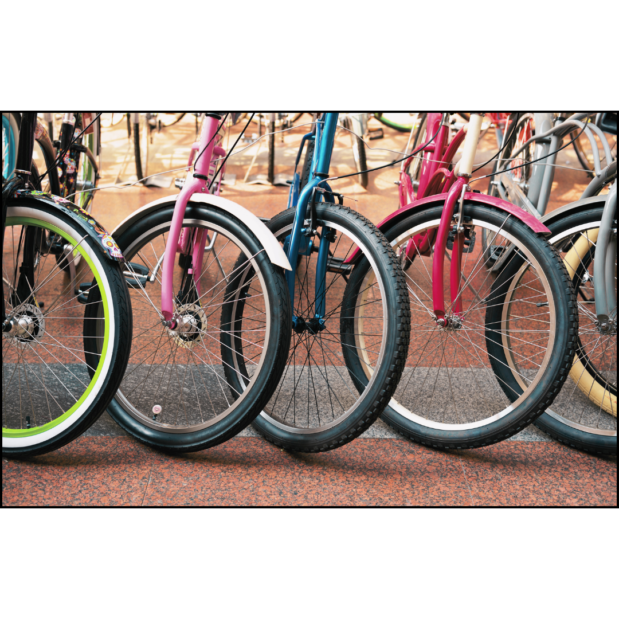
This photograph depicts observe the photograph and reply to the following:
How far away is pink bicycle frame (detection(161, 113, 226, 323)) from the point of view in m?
1.98

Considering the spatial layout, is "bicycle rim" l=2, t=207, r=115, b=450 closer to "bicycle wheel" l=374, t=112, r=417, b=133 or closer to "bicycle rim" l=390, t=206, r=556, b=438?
"bicycle rim" l=390, t=206, r=556, b=438

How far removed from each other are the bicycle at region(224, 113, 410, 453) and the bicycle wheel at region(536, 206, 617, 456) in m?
0.73

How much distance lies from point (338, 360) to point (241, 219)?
3.24ft

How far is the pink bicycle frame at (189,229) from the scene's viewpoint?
1979 millimetres

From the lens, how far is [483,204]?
1992mm

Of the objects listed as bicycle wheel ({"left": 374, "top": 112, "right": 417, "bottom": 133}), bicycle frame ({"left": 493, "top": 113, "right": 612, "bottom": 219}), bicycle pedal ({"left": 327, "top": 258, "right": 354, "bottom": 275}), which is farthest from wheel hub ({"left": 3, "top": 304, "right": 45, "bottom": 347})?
bicycle wheel ({"left": 374, "top": 112, "right": 417, "bottom": 133})

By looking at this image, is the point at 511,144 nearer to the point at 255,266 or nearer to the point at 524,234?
the point at 524,234

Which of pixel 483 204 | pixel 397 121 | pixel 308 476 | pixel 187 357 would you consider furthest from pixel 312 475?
pixel 397 121

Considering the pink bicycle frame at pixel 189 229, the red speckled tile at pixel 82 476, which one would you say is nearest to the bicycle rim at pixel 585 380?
the pink bicycle frame at pixel 189 229

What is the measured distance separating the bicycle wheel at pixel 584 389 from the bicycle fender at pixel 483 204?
33 centimetres

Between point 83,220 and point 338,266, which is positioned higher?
point 83,220

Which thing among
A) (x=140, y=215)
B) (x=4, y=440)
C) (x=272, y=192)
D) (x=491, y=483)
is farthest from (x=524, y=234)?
(x=272, y=192)

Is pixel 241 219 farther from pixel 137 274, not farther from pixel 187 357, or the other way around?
pixel 187 357

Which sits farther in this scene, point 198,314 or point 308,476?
point 198,314
